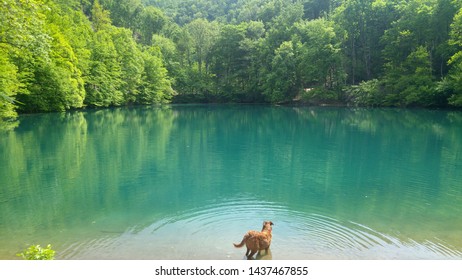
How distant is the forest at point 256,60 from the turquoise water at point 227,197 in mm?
15422

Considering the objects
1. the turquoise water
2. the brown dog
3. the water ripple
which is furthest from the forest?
the brown dog

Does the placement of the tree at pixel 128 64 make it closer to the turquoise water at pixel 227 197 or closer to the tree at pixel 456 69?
the turquoise water at pixel 227 197

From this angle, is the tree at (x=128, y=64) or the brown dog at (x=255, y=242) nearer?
the brown dog at (x=255, y=242)

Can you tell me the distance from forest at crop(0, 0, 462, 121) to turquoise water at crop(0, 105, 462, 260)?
15.4 metres

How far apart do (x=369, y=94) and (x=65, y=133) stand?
4341 centimetres

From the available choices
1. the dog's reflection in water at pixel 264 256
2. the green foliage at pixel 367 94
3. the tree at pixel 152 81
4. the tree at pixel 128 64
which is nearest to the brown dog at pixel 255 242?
the dog's reflection in water at pixel 264 256

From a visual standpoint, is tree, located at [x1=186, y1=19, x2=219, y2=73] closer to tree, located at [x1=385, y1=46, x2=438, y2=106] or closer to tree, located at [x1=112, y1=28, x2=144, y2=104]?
tree, located at [x1=112, y1=28, x2=144, y2=104]

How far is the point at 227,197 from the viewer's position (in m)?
11.9

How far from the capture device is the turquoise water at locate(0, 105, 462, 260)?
8258 mm

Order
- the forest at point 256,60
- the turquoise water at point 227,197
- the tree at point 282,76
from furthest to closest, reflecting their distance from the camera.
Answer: the tree at point 282,76 → the forest at point 256,60 → the turquoise water at point 227,197

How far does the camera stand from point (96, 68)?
5444cm

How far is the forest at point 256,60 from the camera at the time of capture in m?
43.1

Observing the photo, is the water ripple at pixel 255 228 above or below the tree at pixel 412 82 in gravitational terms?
below
